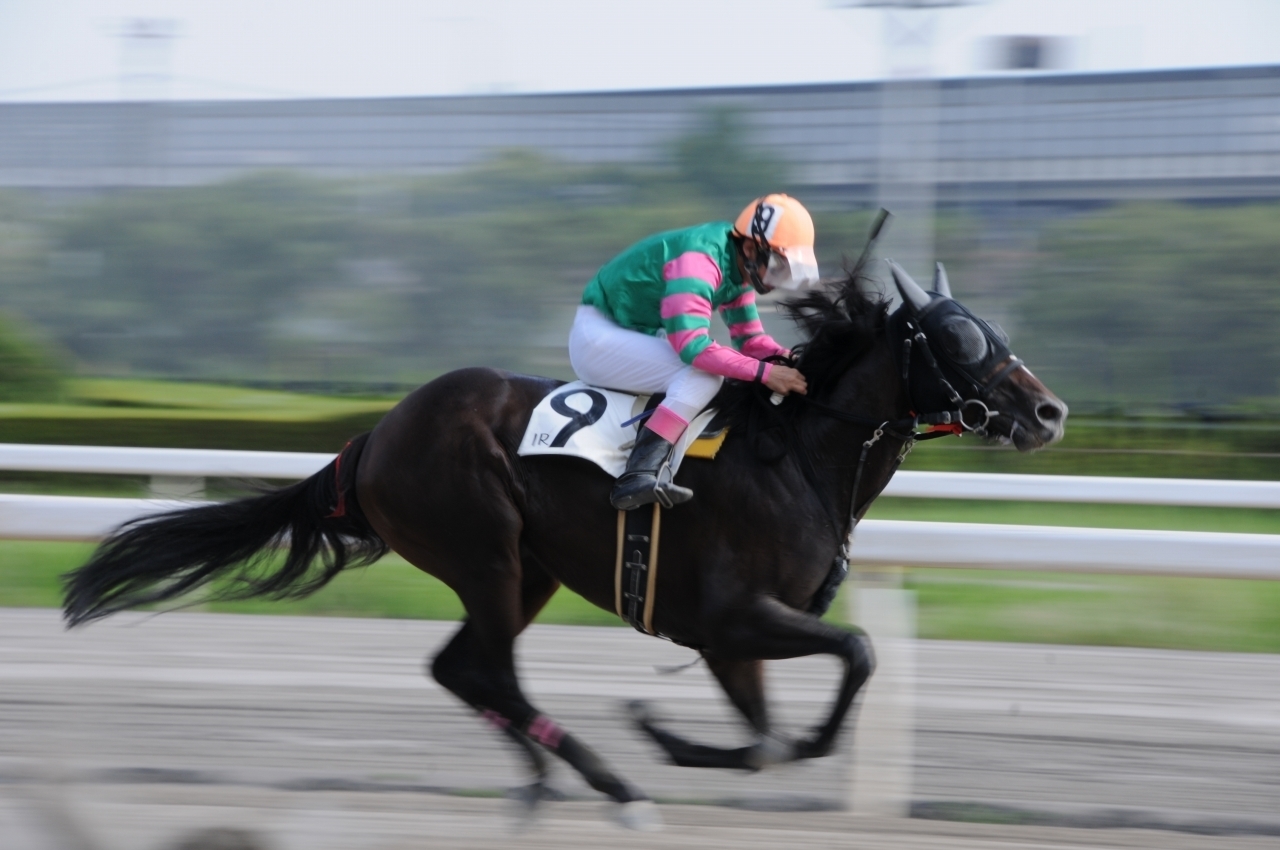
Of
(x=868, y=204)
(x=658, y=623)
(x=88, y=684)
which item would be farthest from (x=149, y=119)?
(x=658, y=623)

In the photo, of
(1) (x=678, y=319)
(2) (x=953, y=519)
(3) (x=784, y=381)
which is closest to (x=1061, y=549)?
(3) (x=784, y=381)

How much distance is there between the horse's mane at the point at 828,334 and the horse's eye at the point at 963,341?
10.4 inches

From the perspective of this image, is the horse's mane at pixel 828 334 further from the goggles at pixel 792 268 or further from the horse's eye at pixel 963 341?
the horse's eye at pixel 963 341

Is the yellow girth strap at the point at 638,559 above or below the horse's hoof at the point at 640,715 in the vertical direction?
above

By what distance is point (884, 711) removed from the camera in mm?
4445

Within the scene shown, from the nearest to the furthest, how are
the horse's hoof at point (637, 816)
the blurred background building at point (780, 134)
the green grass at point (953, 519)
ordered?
the horse's hoof at point (637, 816) < the green grass at point (953, 519) < the blurred background building at point (780, 134)

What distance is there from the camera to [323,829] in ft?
12.0

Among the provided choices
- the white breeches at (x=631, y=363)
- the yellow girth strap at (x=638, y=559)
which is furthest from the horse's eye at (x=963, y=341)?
the yellow girth strap at (x=638, y=559)

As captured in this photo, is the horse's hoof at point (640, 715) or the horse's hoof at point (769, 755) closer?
the horse's hoof at point (769, 755)

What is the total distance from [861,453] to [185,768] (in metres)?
2.53

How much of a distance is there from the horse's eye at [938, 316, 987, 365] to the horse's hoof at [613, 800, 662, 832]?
1601mm

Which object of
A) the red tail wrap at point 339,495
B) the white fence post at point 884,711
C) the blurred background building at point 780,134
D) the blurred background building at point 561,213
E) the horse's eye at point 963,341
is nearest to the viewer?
the horse's eye at point 963,341

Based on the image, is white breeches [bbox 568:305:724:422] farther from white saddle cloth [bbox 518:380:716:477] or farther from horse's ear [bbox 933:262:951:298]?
horse's ear [bbox 933:262:951:298]

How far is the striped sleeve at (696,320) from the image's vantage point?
3.57 meters
